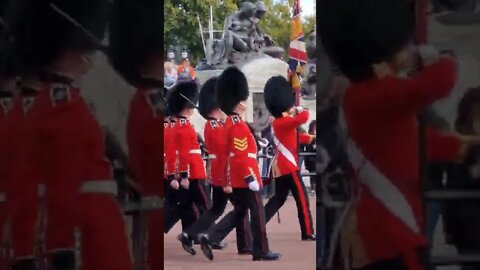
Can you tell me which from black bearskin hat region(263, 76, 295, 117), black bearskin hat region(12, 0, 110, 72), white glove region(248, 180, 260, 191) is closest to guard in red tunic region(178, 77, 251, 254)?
white glove region(248, 180, 260, 191)

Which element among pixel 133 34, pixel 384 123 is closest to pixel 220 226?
pixel 133 34

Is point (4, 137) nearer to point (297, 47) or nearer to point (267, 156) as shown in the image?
point (267, 156)

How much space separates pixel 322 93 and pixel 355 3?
272 millimetres

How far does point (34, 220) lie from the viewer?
2912mm

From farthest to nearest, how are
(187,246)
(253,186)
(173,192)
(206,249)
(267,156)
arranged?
(267,156)
(173,192)
(187,246)
(206,249)
(253,186)

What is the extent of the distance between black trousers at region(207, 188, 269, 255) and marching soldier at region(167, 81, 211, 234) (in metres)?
0.46

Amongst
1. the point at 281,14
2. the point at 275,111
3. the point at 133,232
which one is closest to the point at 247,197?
A: the point at 275,111

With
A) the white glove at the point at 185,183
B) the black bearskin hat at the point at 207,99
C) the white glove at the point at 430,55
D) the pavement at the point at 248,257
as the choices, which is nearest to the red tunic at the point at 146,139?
the white glove at the point at 430,55

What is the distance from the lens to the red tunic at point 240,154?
22.1 ft

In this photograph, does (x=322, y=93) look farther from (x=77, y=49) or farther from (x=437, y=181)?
(x=77, y=49)

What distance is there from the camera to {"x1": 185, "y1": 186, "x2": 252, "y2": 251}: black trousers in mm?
7012

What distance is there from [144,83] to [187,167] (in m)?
4.70

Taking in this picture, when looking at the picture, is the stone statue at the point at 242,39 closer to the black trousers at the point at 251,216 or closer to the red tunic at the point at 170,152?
the red tunic at the point at 170,152

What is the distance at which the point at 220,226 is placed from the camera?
7145 millimetres
